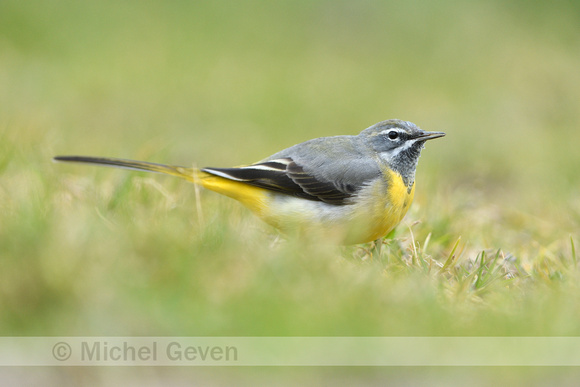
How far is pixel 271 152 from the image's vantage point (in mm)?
10539

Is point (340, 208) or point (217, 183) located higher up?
point (217, 183)

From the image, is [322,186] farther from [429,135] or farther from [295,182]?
[429,135]

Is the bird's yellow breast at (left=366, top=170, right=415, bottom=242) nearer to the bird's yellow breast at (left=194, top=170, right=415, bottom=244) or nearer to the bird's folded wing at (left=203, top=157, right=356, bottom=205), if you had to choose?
the bird's yellow breast at (left=194, top=170, right=415, bottom=244)

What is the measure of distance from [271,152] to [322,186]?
5076 millimetres

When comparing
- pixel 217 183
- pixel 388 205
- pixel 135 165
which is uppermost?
pixel 135 165

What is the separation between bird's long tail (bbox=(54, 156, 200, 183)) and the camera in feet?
17.9

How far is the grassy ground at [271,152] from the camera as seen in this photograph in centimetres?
390

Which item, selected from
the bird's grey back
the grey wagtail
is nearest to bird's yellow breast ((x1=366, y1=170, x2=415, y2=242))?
the grey wagtail

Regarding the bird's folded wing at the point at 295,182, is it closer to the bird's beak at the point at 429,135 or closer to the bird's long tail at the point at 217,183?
the bird's long tail at the point at 217,183

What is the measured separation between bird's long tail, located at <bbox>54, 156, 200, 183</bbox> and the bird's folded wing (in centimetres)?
25

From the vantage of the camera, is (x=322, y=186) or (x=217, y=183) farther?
(x=217, y=183)

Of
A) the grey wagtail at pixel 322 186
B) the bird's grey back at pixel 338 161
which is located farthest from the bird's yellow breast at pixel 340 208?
the bird's grey back at pixel 338 161

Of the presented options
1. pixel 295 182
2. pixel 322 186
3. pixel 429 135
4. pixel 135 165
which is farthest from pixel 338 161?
pixel 135 165

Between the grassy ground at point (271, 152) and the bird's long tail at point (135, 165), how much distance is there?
0.23 m
